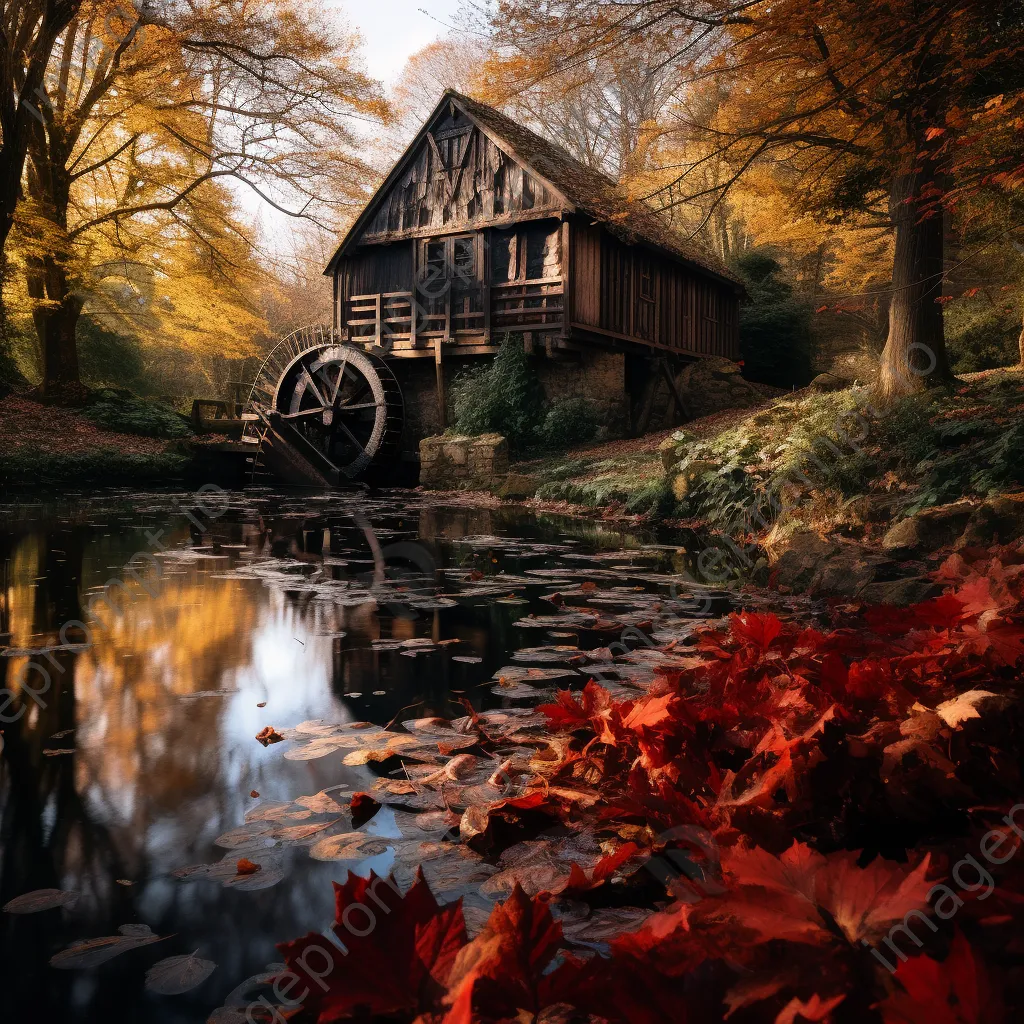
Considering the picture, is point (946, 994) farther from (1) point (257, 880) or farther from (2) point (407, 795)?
(2) point (407, 795)

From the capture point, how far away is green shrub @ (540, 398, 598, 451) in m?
18.4

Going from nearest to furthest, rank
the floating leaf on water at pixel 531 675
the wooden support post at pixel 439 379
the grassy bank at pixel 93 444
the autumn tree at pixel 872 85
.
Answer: the floating leaf on water at pixel 531 675 < the autumn tree at pixel 872 85 < the grassy bank at pixel 93 444 < the wooden support post at pixel 439 379

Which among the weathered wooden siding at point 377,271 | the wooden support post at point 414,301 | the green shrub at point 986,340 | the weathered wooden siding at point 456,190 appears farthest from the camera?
the weathered wooden siding at point 377,271

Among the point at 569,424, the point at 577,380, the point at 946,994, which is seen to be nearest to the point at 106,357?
the point at 577,380

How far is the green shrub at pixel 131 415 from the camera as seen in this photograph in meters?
21.1

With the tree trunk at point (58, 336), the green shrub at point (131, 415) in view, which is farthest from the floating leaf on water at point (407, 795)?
the tree trunk at point (58, 336)

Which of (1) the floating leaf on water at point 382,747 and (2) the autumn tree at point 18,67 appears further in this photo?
(2) the autumn tree at point 18,67

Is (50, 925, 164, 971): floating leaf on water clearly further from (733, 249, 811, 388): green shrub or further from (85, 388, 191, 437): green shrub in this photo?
(733, 249, 811, 388): green shrub

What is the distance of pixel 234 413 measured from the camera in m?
27.8

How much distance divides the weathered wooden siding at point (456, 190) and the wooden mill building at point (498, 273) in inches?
1.2

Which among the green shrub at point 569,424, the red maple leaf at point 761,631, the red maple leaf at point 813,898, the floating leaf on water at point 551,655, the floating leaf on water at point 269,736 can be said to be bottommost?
the floating leaf on water at point 269,736

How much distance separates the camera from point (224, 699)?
2930 mm

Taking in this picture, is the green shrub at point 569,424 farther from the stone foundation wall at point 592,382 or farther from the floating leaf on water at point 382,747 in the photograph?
the floating leaf on water at point 382,747

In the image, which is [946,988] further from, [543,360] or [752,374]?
[752,374]
